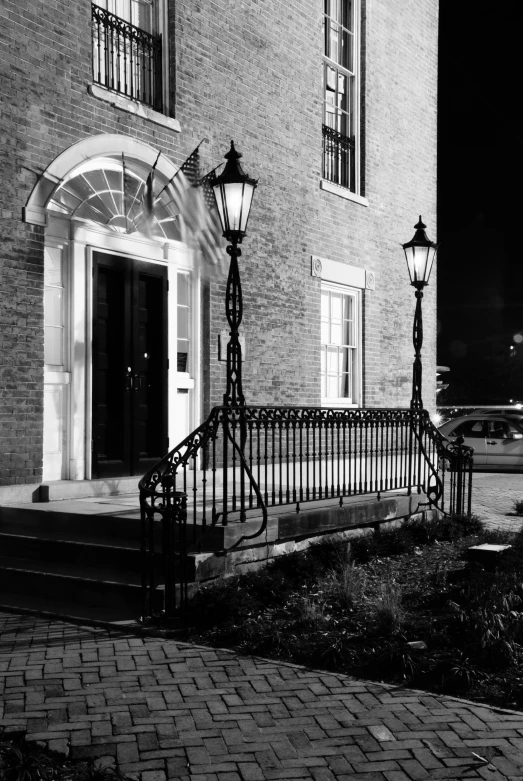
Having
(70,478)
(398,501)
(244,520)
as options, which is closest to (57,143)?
(70,478)

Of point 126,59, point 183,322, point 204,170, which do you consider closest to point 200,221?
point 204,170

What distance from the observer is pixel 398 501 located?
9570mm

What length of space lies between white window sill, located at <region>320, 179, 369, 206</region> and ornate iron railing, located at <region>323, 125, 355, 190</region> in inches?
9.2

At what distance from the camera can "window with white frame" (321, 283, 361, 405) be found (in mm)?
13625

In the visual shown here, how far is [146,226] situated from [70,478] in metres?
3.05

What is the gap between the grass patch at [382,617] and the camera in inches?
201

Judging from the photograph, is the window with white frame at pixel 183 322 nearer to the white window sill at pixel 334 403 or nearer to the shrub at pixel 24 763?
the white window sill at pixel 334 403

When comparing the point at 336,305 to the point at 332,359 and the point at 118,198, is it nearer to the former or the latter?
the point at 332,359

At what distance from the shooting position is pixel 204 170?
11.0 metres

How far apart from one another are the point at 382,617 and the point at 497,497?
906 cm

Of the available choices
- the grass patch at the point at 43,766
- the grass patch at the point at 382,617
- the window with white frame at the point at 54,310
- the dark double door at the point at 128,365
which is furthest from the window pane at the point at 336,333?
the grass patch at the point at 43,766

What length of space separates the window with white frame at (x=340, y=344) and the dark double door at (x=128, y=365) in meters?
3.93

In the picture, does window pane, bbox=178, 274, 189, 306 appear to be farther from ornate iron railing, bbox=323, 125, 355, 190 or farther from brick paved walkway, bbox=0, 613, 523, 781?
brick paved walkway, bbox=0, 613, 523, 781

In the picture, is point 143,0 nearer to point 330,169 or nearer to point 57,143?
point 57,143
